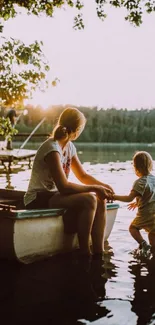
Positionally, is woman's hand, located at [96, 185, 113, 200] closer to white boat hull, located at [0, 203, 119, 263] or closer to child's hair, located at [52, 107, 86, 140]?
white boat hull, located at [0, 203, 119, 263]

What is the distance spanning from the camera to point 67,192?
5.59 metres

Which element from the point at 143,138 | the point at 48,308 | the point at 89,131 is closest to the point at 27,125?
the point at 89,131

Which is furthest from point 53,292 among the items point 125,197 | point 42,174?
point 125,197

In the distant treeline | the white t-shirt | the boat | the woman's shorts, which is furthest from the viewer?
the distant treeline

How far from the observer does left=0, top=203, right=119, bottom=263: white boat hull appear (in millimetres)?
5336

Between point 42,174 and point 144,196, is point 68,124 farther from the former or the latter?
point 144,196

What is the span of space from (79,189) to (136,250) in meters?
1.33

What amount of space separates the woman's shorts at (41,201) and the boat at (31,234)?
0.24 m

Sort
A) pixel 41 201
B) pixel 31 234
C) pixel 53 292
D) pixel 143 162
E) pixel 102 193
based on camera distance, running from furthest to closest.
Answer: pixel 143 162 → pixel 41 201 → pixel 102 193 → pixel 31 234 → pixel 53 292

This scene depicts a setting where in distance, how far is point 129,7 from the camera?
9523 millimetres

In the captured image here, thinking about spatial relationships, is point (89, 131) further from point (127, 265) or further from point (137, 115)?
point (127, 265)

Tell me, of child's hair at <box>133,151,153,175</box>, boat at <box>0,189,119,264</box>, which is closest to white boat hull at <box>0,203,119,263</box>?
boat at <box>0,189,119,264</box>

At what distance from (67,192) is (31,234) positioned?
581mm

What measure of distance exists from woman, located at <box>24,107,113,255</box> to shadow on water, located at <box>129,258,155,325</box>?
577 millimetres
